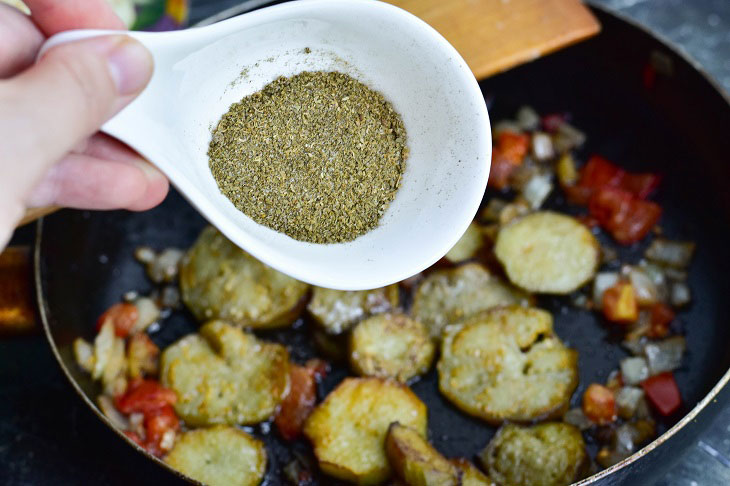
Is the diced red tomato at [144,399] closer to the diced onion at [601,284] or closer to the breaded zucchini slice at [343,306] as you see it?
the breaded zucchini slice at [343,306]

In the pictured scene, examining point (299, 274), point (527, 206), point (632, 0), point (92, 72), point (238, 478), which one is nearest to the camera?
point (92, 72)

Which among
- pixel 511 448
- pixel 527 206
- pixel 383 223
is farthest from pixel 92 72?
pixel 527 206

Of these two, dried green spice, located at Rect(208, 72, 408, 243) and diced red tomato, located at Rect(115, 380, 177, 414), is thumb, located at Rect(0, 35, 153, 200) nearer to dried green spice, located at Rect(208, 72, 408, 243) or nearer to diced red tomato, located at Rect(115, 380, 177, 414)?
dried green spice, located at Rect(208, 72, 408, 243)

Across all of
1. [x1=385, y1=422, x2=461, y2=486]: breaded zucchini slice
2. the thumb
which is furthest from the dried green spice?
[x1=385, y1=422, x2=461, y2=486]: breaded zucchini slice

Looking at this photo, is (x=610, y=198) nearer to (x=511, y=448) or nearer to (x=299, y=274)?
(x=511, y=448)

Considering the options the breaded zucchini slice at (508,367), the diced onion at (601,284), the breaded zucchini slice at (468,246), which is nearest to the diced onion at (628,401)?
the breaded zucchini slice at (508,367)

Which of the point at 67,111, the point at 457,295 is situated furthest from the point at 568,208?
the point at 67,111

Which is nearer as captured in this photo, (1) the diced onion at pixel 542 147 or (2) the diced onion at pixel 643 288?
(2) the diced onion at pixel 643 288
